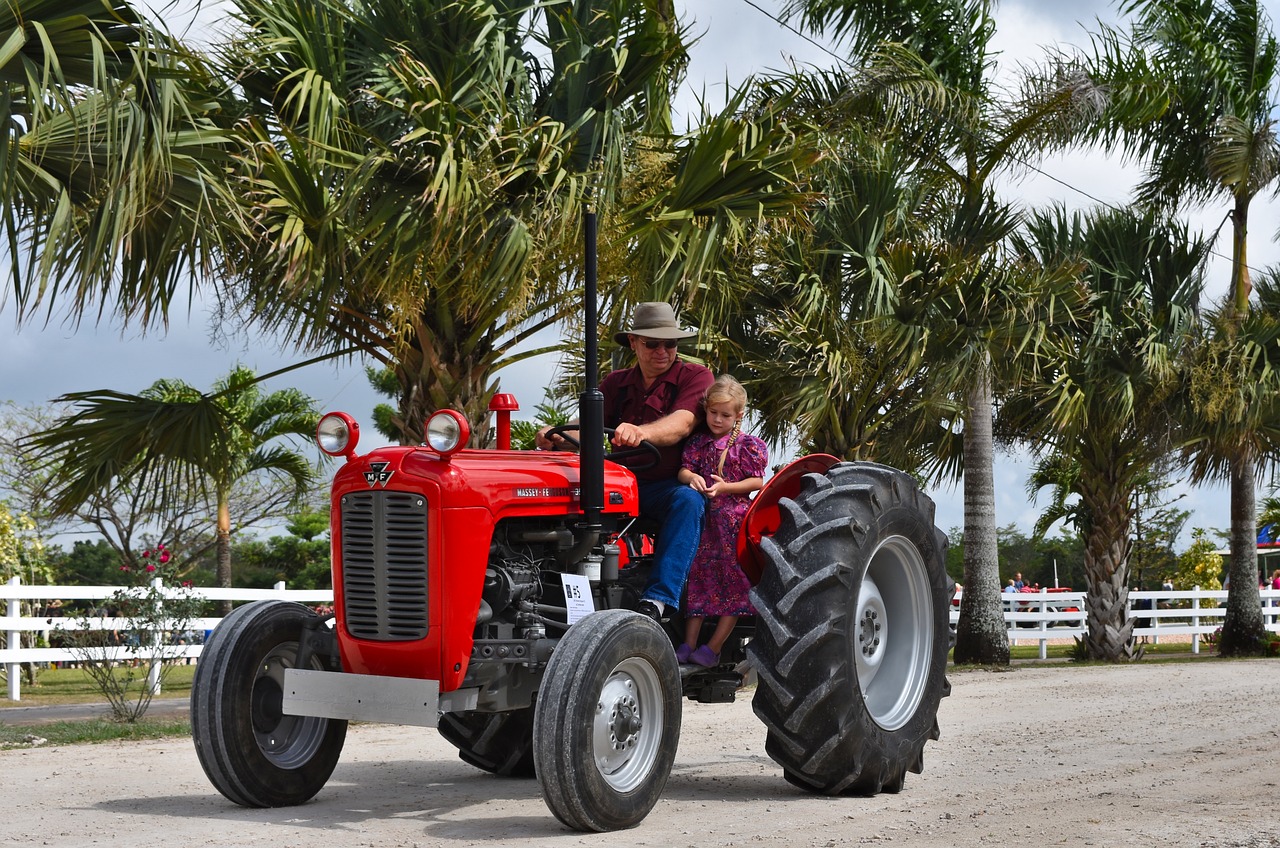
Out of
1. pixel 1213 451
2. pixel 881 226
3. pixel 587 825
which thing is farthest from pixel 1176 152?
pixel 587 825

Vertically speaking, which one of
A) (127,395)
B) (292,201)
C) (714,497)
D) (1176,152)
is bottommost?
(714,497)

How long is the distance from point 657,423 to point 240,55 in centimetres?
592

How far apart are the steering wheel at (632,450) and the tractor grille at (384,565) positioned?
103 cm

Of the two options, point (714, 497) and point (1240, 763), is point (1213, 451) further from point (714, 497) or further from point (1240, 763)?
point (714, 497)

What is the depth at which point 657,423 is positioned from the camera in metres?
6.55

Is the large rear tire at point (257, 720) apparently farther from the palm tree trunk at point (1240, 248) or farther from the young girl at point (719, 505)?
the palm tree trunk at point (1240, 248)

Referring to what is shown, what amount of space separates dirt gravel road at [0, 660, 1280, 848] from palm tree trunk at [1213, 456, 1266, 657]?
1158 centimetres

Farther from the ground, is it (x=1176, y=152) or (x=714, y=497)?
(x=1176, y=152)

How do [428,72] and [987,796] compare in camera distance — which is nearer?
[987,796]

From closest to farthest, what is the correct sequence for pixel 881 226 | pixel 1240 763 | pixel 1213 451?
pixel 1240 763
pixel 881 226
pixel 1213 451

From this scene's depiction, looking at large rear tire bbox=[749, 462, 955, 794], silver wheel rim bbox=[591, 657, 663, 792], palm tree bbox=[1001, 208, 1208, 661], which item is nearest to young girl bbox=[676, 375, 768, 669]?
large rear tire bbox=[749, 462, 955, 794]

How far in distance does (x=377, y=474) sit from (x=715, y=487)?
1.65m

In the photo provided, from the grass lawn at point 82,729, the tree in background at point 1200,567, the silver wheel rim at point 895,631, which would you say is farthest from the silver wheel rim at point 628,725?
the tree in background at point 1200,567

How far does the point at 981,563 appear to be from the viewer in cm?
1811
